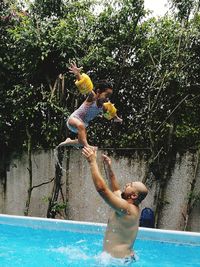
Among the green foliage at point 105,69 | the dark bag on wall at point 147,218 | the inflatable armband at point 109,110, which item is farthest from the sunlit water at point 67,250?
the green foliage at point 105,69

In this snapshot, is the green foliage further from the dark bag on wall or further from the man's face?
the man's face

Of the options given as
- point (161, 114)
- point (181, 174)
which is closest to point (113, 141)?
point (161, 114)

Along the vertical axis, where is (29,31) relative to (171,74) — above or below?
above

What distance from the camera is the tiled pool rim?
642 centimetres

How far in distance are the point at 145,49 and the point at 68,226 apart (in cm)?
374

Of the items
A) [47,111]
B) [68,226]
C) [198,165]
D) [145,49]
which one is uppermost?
[145,49]

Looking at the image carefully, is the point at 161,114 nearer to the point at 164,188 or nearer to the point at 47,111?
the point at 164,188

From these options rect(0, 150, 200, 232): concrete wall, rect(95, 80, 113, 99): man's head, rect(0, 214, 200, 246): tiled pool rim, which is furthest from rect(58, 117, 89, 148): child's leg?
rect(0, 150, 200, 232): concrete wall

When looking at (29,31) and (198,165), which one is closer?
(198,165)

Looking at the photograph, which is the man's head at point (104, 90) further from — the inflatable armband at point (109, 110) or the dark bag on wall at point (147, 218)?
the dark bag on wall at point (147, 218)

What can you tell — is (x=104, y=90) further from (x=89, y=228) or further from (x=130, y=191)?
(x=89, y=228)

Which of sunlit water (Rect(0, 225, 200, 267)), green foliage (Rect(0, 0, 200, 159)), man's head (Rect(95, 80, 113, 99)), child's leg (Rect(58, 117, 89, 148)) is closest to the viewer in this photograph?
man's head (Rect(95, 80, 113, 99))

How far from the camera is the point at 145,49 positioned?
8672 millimetres

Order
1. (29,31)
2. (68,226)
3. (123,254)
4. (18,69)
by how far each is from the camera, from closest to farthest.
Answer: (123,254)
(68,226)
(29,31)
(18,69)
